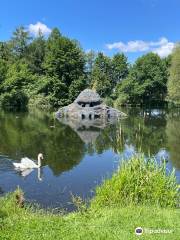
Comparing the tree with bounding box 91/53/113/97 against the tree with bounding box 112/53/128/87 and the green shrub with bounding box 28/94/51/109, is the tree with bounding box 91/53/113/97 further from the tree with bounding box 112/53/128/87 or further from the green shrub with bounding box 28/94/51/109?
the green shrub with bounding box 28/94/51/109

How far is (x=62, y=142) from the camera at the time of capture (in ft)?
76.4

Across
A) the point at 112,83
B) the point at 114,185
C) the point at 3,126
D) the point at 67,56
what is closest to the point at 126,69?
the point at 112,83

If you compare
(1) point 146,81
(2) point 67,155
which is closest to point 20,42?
(1) point 146,81

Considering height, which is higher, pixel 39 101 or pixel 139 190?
pixel 39 101

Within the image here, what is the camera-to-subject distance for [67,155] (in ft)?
62.2

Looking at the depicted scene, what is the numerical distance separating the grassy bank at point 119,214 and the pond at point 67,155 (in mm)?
1164

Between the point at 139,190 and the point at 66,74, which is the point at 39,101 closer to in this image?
the point at 66,74

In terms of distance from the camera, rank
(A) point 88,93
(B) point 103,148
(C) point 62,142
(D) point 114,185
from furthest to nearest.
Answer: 1. (A) point 88,93
2. (C) point 62,142
3. (B) point 103,148
4. (D) point 114,185

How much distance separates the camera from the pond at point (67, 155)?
1257 cm

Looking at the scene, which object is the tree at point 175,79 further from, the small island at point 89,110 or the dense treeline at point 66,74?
the small island at point 89,110

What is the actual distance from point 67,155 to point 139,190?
10.0 meters

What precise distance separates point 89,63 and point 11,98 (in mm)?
24976

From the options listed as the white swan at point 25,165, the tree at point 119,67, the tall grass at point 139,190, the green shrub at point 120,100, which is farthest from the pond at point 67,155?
the tree at point 119,67

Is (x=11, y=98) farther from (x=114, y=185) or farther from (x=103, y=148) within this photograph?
(x=114, y=185)
